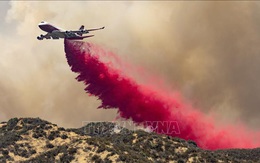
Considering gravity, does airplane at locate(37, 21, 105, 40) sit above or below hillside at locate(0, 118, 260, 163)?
above

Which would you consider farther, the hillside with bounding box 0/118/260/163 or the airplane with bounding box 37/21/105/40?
the airplane with bounding box 37/21/105/40

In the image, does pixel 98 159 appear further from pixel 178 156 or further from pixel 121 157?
pixel 178 156

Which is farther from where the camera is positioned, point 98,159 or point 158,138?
point 158,138

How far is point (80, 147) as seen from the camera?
12031 centimetres

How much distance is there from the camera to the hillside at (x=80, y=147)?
117m

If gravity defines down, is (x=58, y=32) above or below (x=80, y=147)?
above

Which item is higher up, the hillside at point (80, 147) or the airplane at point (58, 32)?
the airplane at point (58, 32)

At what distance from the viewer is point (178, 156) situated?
126 meters

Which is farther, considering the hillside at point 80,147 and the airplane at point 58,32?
the airplane at point 58,32

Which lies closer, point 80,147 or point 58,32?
point 80,147

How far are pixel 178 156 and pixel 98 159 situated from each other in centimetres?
2397

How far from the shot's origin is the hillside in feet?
385

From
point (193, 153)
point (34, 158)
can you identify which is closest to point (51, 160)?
point (34, 158)

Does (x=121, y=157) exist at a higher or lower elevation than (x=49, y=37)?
lower
